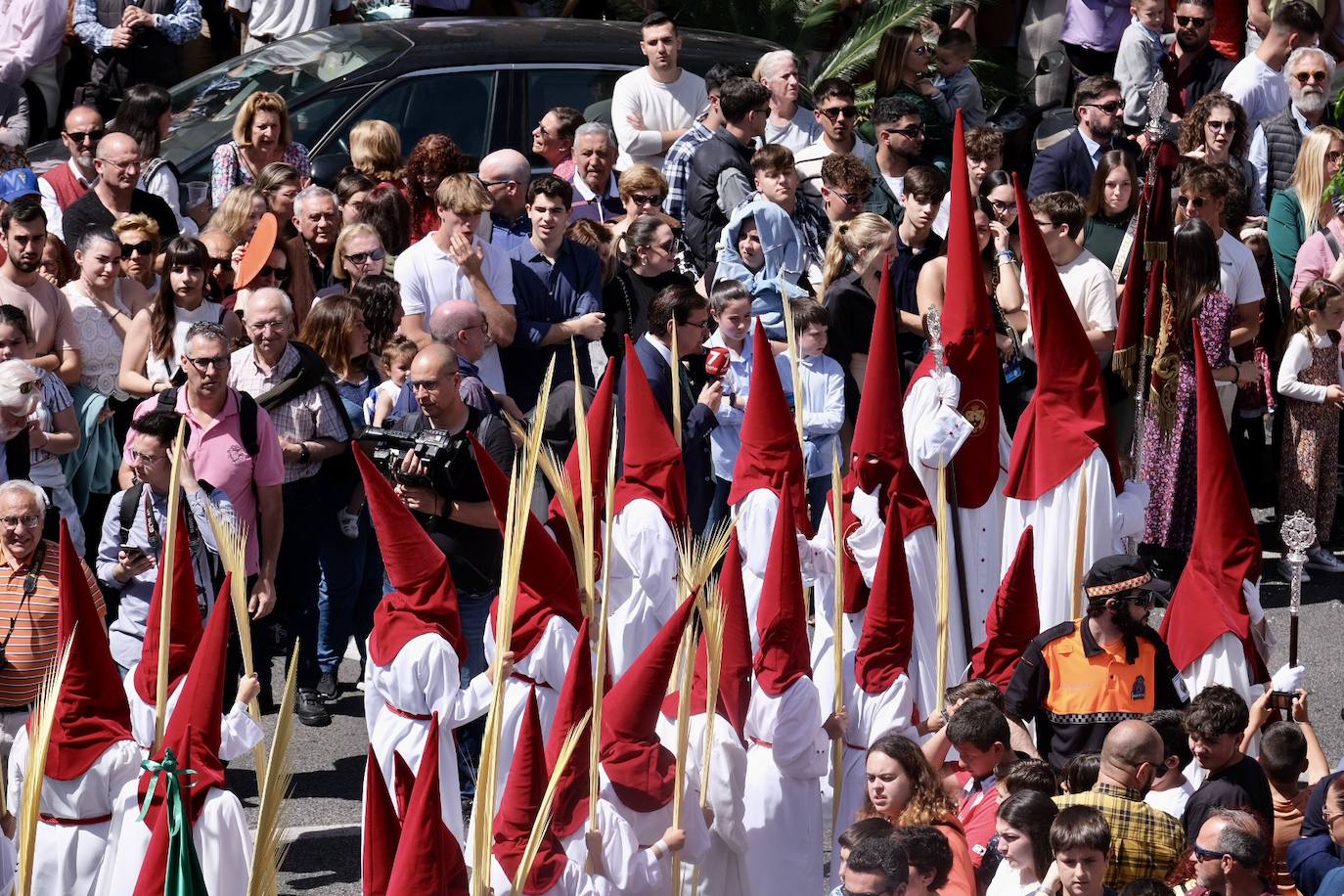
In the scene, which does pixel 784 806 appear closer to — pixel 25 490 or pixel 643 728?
pixel 643 728

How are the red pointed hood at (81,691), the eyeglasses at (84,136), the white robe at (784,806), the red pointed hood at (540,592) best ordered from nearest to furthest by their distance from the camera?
the red pointed hood at (81,691) → the white robe at (784,806) → the red pointed hood at (540,592) → the eyeglasses at (84,136)

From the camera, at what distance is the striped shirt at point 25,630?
7.31 m

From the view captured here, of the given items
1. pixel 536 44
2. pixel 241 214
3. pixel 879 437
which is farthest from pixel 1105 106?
pixel 241 214

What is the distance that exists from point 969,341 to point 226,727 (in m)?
3.31

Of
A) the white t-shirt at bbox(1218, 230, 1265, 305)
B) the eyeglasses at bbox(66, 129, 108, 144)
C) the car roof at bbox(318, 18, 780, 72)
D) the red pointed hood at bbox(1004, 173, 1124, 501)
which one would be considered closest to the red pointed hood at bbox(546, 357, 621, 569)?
the red pointed hood at bbox(1004, 173, 1124, 501)

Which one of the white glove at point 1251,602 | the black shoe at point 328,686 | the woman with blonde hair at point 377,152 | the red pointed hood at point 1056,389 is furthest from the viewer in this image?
the woman with blonde hair at point 377,152

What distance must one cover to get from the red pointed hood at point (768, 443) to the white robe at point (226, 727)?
2159 millimetres

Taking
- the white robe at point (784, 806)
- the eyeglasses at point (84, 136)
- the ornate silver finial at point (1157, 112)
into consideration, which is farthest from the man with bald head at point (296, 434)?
the ornate silver finial at point (1157, 112)

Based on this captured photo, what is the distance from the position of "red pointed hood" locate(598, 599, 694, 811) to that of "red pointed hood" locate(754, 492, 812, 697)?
49 cm

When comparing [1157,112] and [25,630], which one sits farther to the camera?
[1157,112]

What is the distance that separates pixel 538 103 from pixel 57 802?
600cm

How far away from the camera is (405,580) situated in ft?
23.0

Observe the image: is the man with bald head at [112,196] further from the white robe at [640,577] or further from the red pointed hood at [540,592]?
the red pointed hood at [540,592]

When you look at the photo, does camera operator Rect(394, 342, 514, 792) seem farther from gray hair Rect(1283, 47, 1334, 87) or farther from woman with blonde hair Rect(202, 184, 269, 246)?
gray hair Rect(1283, 47, 1334, 87)
